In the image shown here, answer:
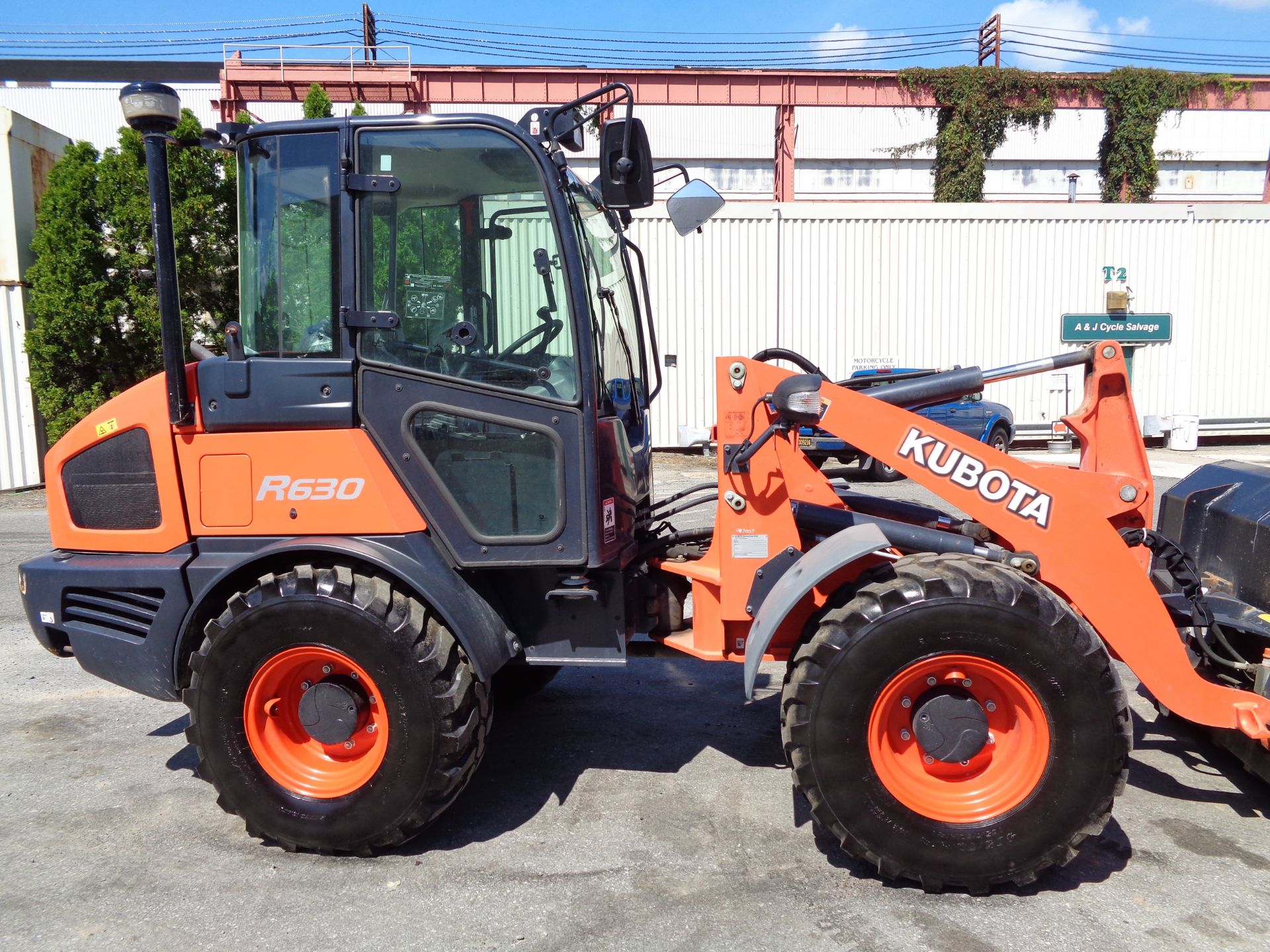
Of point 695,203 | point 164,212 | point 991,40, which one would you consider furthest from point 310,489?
point 991,40

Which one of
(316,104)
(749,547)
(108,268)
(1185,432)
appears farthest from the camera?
(1185,432)

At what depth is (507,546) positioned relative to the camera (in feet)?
11.0

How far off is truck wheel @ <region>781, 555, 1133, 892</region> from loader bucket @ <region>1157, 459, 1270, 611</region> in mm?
1311

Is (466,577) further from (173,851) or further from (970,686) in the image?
(970,686)

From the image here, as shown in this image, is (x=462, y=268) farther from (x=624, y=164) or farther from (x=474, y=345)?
(x=624, y=164)

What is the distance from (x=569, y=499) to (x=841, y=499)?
3.82 ft

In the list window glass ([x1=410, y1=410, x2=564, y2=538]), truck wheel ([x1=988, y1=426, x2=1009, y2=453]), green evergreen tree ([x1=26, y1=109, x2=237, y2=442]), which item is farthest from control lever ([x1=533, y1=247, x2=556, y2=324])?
truck wheel ([x1=988, y1=426, x2=1009, y2=453])

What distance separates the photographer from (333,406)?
3.29m

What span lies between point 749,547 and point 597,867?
1256 mm

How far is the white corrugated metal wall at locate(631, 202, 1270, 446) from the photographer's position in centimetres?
1725

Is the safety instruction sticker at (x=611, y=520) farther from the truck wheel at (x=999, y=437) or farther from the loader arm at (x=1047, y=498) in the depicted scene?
the truck wheel at (x=999, y=437)

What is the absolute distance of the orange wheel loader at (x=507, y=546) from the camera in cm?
298

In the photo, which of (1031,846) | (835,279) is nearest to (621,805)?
(1031,846)

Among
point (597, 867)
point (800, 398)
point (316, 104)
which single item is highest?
point (316, 104)
